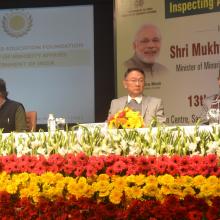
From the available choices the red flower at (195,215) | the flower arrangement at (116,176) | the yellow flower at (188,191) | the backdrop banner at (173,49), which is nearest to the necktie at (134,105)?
the flower arrangement at (116,176)

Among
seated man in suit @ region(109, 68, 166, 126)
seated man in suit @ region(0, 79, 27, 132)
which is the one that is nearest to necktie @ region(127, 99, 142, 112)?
seated man in suit @ region(109, 68, 166, 126)

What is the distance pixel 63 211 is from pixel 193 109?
12.1 feet

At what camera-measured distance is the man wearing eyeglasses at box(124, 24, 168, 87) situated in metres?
6.51

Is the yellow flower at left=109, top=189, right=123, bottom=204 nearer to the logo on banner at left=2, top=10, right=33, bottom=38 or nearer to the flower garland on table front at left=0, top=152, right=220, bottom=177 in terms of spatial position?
the flower garland on table front at left=0, top=152, right=220, bottom=177

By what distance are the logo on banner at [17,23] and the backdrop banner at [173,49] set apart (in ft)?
4.42

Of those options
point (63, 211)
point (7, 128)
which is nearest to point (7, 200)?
point (63, 211)

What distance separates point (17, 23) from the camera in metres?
7.55

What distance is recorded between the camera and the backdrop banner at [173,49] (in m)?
6.11

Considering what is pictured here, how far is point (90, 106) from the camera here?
748 centimetres

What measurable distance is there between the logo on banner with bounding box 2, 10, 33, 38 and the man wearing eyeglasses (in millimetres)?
1587

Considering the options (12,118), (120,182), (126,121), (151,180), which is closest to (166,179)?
(151,180)

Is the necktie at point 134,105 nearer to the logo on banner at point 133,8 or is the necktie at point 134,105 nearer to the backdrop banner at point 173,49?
the backdrop banner at point 173,49

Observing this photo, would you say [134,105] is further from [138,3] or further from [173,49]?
[138,3]

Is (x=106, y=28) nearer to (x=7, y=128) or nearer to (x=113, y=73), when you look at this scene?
(x=113, y=73)
